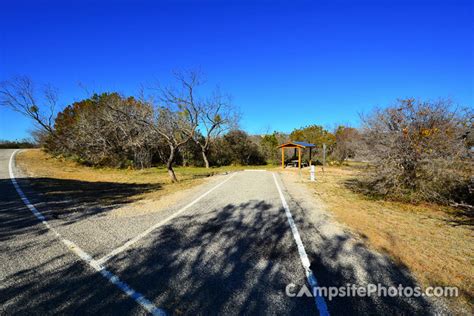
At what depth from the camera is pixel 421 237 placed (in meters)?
4.52

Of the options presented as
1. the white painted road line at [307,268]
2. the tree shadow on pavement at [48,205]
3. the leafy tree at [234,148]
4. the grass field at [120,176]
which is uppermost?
the leafy tree at [234,148]

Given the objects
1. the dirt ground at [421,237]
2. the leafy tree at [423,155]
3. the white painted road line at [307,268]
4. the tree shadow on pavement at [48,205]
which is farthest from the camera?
the leafy tree at [423,155]

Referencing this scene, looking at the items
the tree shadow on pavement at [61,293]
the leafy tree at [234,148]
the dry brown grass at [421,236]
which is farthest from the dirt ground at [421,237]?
the leafy tree at [234,148]

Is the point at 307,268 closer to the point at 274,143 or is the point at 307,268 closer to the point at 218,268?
the point at 218,268

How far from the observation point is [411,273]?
3098mm

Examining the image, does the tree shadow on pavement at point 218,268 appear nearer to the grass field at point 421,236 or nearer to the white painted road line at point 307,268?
the white painted road line at point 307,268

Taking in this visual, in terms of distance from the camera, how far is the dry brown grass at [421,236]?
3.06 m

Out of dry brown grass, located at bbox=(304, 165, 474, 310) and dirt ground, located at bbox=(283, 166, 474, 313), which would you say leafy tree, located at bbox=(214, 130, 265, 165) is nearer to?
dirt ground, located at bbox=(283, 166, 474, 313)

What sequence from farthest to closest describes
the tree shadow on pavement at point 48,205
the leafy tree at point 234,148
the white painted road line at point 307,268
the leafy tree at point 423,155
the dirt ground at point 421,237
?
the leafy tree at point 234,148
the leafy tree at point 423,155
the tree shadow on pavement at point 48,205
the dirt ground at point 421,237
the white painted road line at point 307,268

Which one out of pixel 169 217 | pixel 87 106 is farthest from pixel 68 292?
pixel 87 106

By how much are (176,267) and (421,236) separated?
4690 millimetres

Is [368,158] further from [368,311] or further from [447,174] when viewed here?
[368,311]

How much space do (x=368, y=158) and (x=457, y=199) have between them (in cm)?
275

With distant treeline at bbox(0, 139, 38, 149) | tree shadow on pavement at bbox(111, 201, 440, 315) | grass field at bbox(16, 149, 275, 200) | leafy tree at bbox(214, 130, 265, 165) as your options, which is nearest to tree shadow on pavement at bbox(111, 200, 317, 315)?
tree shadow on pavement at bbox(111, 201, 440, 315)
